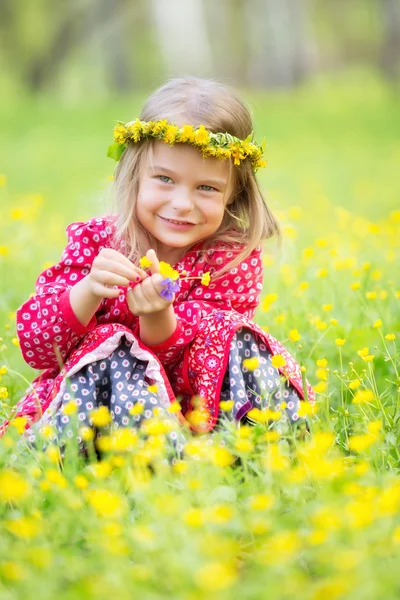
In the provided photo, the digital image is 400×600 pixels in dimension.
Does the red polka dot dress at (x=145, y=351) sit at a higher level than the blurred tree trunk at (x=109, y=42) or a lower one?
lower

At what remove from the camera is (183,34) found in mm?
23047

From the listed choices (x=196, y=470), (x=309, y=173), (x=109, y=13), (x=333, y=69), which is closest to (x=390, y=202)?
(x=309, y=173)

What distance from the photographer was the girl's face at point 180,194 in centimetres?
282

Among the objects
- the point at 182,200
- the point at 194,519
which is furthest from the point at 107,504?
the point at 182,200

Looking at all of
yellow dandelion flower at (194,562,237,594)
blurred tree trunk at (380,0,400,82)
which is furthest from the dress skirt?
blurred tree trunk at (380,0,400,82)

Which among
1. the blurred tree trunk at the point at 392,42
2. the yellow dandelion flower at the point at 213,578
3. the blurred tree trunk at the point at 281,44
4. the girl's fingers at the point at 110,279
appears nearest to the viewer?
the yellow dandelion flower at the point at 213,578

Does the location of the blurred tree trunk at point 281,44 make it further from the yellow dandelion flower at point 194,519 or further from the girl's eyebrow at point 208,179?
the yellow dandelion flower at point 194,519

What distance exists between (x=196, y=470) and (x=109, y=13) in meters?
20.0

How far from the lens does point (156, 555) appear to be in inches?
71.0

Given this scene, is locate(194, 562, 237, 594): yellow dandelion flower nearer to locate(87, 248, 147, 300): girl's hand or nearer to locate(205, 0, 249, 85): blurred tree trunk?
locate(87, 248, 147, 300): girl's hand

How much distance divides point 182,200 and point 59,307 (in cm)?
51

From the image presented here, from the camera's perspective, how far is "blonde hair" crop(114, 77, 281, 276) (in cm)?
291

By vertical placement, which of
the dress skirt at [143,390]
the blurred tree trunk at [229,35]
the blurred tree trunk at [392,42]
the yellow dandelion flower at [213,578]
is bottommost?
the yellow dandelion flower at [213,578]

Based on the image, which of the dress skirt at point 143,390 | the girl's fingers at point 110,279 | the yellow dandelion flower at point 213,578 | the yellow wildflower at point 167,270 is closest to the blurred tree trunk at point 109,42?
the dress skirt at point 143,390
